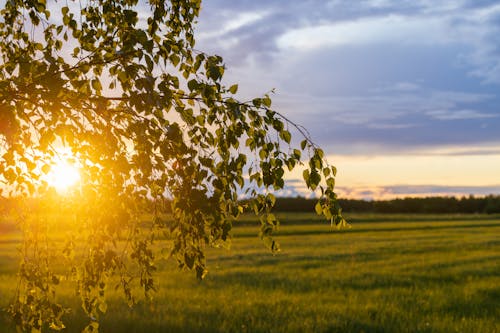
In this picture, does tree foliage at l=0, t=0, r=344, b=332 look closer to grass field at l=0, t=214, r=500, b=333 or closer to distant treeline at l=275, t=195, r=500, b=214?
grass field at l=0, t=214, r=500, b=333

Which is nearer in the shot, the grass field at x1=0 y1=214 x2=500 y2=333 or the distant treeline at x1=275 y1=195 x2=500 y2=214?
the grass field at x1=0 y1=214 x2=500 y2=333

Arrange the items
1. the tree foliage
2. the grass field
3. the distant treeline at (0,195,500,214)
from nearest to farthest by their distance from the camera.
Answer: the tree foliage < the grass field < the distant treeline at (0,195,500,214)

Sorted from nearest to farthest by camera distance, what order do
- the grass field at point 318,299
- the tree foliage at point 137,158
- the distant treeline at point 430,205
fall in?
the tree foliage at point 137,158, the grass field at point 318,299, the distant treeline at point 430,205

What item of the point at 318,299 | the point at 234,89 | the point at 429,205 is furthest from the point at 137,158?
the point at 429,205

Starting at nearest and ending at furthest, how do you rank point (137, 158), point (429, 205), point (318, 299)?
point (137, 158) < point (318, 299) < point (429, 205)

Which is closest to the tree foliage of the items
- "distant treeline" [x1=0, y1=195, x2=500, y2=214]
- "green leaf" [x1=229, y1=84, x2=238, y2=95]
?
"green leaf" [x1=229, y1=84, x2=238, y2=95]

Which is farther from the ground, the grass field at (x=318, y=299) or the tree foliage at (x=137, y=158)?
the tree foliage at (x=137, y=158)

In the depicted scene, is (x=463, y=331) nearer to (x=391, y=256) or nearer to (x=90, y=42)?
(x=90, y=42)

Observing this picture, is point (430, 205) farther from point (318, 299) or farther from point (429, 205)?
point (318, 299)

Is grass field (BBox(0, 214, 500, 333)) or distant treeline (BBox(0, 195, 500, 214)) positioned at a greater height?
distant treeline (BBox(0, 195, 500, 214))

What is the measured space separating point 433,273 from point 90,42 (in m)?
19.0

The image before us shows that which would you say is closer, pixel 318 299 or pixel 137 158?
pixel 137 158

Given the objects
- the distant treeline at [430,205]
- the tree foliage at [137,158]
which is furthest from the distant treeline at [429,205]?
the tree foliage at [137,158]

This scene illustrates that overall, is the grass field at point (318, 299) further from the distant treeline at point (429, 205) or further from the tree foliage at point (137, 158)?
the distant treeline at point (429, 205)
